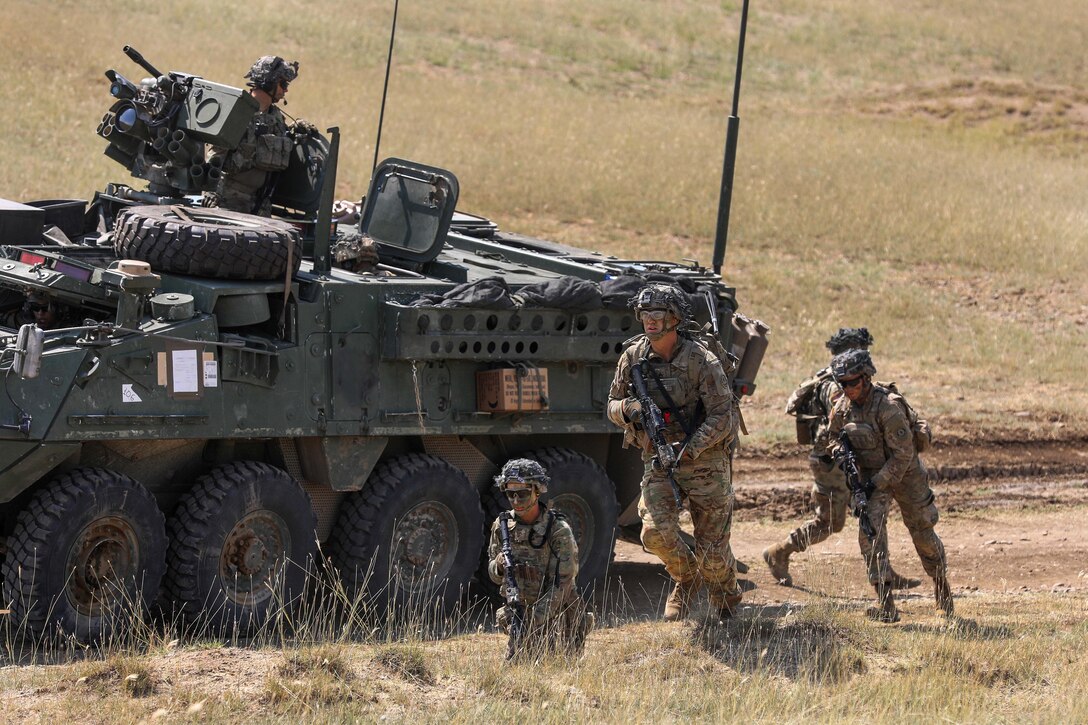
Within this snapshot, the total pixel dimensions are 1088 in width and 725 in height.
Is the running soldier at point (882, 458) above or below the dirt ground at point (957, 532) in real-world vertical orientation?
above

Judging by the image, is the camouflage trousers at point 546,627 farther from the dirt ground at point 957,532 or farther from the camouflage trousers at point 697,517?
the dirt ground at point 957,532

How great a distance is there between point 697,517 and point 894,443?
4.84 feet

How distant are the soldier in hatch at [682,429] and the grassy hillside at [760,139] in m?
7.56

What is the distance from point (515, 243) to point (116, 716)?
22.1ft

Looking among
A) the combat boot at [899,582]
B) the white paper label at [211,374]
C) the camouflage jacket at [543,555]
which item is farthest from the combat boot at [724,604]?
the white paper label at [211,374]

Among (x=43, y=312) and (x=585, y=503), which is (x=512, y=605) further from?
(x=43, y=312)

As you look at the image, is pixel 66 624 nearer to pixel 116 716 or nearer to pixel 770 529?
pixel 116 716

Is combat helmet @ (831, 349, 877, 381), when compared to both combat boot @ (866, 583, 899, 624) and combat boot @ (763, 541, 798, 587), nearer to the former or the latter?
combat boot @ (866, 583, 899, 624)

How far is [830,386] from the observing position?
11016 mm

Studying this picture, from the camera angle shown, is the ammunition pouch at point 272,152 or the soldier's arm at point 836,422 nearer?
the soldier's arm at point 836,422

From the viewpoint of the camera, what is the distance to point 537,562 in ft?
26.2

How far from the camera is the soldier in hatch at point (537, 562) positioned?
784cm

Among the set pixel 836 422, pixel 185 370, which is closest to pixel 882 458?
pixel 836 422

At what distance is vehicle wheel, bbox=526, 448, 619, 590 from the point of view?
10.7 metres
